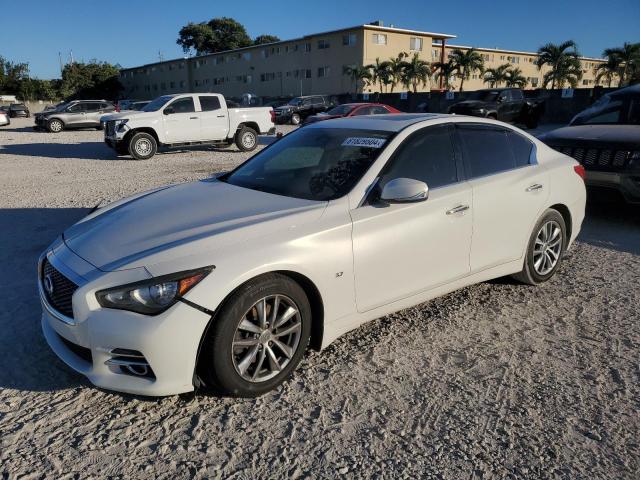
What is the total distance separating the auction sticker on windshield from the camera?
369 cm

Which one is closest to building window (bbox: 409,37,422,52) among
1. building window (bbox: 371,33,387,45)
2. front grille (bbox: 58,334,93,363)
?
building window (bbox: 371,33,387,45)

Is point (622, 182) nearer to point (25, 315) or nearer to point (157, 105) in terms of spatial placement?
point (25, 315)

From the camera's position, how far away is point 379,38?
50438mm

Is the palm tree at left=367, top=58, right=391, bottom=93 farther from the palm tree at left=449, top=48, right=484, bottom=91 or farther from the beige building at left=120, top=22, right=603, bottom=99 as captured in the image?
the palm tree at left=449, top=48, right=484, bottom=91

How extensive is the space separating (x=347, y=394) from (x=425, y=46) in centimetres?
5664

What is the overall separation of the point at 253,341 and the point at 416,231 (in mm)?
1347

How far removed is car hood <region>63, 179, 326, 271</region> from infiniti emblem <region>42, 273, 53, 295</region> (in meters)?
0.22

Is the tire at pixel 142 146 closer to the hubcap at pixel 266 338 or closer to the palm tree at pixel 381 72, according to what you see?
the hubcap at pixel 266 338

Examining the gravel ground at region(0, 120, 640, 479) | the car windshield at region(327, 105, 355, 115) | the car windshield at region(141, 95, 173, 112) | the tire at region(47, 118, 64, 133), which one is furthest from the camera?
the tire at region(47, 118, 64, 133)

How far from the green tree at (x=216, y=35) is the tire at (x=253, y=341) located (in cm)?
9195

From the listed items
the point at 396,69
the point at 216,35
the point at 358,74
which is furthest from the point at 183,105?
the point at 216,35

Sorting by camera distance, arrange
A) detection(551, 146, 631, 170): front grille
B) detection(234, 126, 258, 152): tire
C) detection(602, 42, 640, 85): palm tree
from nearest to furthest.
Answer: detection(551, 146, 631, 170): front grille → detection(234, 126, 258, 152): tire → detection(602, 42, 640, 85): palm tree

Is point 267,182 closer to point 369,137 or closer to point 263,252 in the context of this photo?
point 369,137

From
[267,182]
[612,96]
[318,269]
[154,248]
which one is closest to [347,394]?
[318,269]
